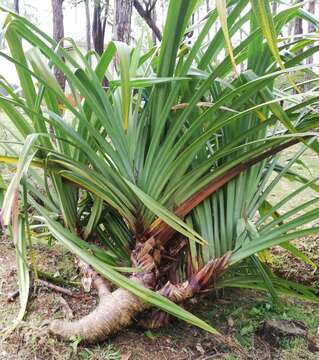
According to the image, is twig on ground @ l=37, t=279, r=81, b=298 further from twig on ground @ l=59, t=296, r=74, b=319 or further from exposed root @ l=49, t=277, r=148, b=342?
exposed root @ l=49, t=277, r=148, b=342

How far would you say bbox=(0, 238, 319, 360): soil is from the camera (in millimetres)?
866

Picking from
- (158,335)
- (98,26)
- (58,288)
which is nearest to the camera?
(158,335)

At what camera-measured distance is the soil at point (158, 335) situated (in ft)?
2.84

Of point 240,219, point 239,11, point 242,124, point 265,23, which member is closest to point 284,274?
point 240,219

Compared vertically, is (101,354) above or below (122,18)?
below

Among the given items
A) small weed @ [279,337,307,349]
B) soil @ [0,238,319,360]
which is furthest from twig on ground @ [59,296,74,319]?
small weed @ [279,337,307,349]

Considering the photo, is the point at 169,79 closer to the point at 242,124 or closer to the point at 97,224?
the point at 242,124

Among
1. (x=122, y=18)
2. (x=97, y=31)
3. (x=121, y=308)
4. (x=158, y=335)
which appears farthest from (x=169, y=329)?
(x=97, y=31)

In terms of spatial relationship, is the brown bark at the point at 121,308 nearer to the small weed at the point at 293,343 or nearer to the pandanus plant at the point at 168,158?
the pandanus plant at the point at 168,158

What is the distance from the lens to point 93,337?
0.88m

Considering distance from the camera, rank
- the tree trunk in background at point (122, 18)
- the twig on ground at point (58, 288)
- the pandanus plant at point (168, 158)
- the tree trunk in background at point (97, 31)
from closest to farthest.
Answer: the pandanus plant at point (168, 158) < the twig on ground at point (58, 288) < the tree trunk in background at point (122, 18) < the tree trunk in background at point (97, 31)

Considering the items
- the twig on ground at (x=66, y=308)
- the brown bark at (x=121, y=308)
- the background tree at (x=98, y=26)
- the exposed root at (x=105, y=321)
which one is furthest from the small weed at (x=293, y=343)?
the background tree at (x=98, y=26)

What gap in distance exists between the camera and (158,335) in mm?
979

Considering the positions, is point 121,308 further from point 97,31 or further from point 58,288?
point 97,31
